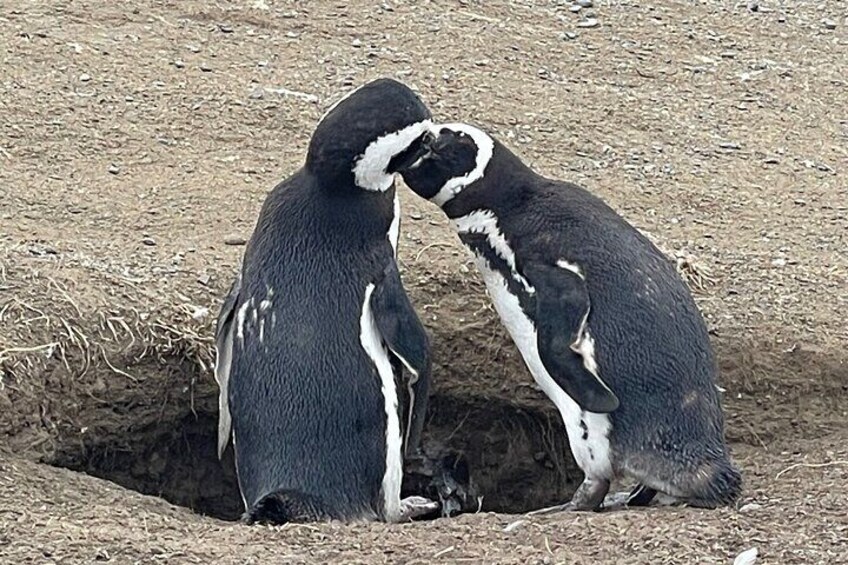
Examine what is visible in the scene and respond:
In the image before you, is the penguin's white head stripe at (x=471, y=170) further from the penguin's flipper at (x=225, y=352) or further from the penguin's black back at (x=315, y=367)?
the penguin's flipper at (x=225, y=352)

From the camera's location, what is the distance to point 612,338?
3.56 metres

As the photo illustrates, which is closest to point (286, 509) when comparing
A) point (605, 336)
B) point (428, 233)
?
point (605, 336)

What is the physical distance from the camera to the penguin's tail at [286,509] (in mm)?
3350

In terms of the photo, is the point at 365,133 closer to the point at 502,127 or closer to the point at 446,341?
the point at 446,341

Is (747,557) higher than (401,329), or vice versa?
(401,329)

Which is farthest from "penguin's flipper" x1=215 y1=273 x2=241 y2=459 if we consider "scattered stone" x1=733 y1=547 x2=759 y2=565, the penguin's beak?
"scattered stone" x1=733 y1=547 x2=759 y2=565

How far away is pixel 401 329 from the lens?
359cm

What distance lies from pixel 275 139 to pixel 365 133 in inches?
77.7

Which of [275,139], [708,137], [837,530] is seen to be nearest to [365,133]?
[837,530]

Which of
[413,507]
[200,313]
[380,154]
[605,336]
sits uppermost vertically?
[380,154]

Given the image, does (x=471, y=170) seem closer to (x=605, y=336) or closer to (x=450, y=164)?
(x=450, y=164)

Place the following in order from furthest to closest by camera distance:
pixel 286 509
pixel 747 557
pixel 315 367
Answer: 1. pixel 315 367
2. pixel 286 509
3. pixel 747 557

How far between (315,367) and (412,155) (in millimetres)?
581

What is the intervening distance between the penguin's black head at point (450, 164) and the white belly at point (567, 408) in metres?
0.22
